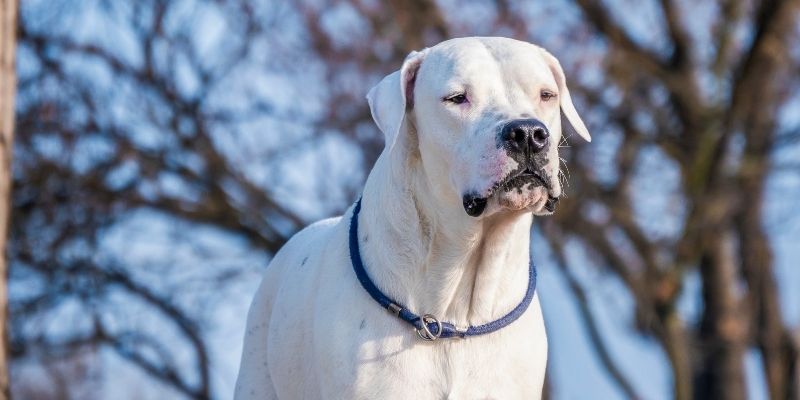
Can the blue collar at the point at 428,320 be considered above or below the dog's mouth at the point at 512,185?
below

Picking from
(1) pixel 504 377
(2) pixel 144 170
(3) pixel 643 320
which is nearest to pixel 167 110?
(2) pixel 144 170

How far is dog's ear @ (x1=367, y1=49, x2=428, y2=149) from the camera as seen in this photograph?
452 centimetres

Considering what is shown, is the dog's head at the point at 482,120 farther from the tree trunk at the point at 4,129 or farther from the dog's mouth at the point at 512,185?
the tree trunk at the point at 4,129

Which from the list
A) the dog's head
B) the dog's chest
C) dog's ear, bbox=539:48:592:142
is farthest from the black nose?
the dog's chest

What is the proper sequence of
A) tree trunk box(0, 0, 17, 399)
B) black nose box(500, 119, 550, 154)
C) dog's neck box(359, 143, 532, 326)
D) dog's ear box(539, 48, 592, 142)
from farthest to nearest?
tree trunk box(0, 0, 17, 399) → dog's ear box(539, 48, 592, 142) → dog's neck box(359, 143, 532, 326) → black nose box(500, 119, 550, 154)

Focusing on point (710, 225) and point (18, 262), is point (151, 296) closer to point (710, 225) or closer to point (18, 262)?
point (18, 262)

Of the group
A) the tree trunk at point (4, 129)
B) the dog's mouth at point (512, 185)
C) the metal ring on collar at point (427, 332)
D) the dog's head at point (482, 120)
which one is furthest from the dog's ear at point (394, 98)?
the tree trunk at point (4, 129)

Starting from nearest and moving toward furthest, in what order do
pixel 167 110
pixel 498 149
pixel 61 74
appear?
pixel 498 149 → pixel 61 74 → pixel 167 110

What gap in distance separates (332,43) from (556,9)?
7.71 feet

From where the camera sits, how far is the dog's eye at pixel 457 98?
4.50 metres

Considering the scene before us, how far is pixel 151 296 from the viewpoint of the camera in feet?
46.4

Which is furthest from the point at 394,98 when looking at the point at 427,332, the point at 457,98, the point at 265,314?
the point at 265,314

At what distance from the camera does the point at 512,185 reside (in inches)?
170

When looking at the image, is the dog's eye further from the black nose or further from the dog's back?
the dog's back
